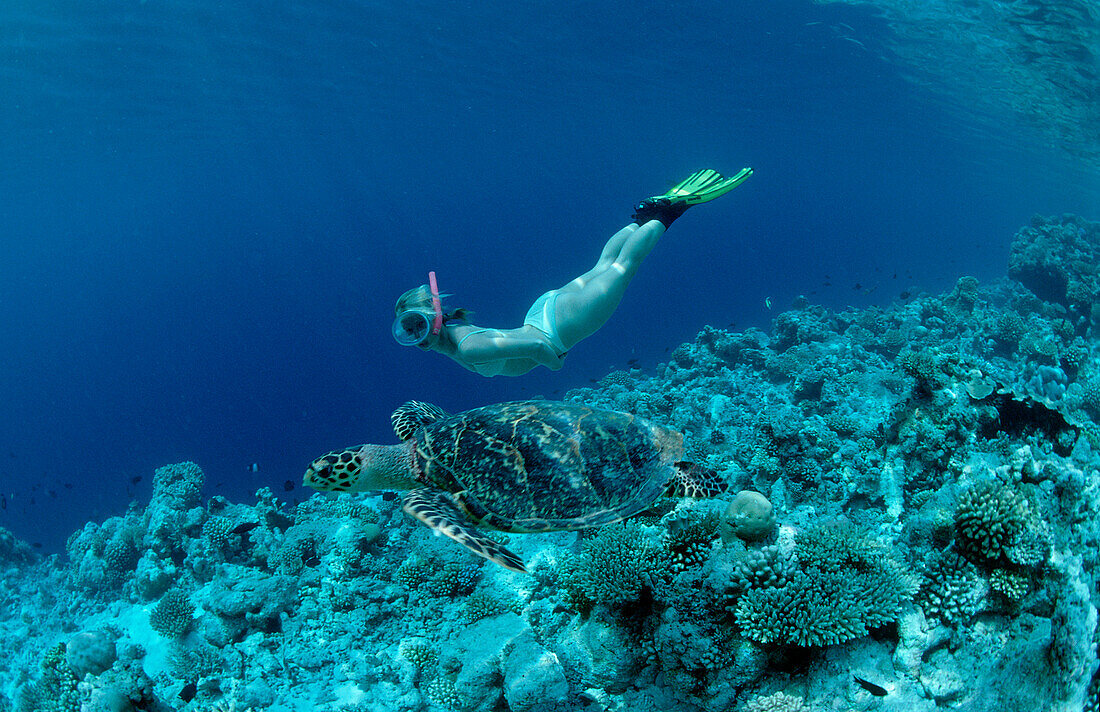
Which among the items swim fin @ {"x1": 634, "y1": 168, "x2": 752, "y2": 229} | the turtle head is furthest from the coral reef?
swim fin @ {"x1": 634, "y1": 168, "x2": 752, "y2": 229}

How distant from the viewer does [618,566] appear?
3.54m

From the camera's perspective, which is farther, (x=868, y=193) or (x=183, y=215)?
(x=868, y=193)

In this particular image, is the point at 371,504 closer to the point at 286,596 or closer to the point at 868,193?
the point at 286,596

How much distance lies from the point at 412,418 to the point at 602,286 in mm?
2739

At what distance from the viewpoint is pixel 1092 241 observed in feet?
58.0

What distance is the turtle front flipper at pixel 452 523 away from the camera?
264 centimetres

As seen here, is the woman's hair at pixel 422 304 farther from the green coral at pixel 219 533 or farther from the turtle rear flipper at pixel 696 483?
the green coral at pixel 219 533

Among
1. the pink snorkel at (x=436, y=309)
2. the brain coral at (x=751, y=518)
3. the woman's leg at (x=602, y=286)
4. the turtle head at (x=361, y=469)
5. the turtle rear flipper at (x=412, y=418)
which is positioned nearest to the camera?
the brain coral at (x=751, y=518)

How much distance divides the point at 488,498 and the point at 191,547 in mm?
7321

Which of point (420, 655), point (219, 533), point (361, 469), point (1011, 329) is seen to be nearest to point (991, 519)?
point (361, 469)

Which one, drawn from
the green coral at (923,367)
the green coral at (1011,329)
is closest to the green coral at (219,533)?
the green coral at (923,367)

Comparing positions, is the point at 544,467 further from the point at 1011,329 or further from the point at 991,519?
the point at 1011,329

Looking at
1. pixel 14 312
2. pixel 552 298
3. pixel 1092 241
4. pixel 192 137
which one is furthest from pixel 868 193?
pixel 14 312

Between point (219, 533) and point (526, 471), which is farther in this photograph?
point (219, 533)
